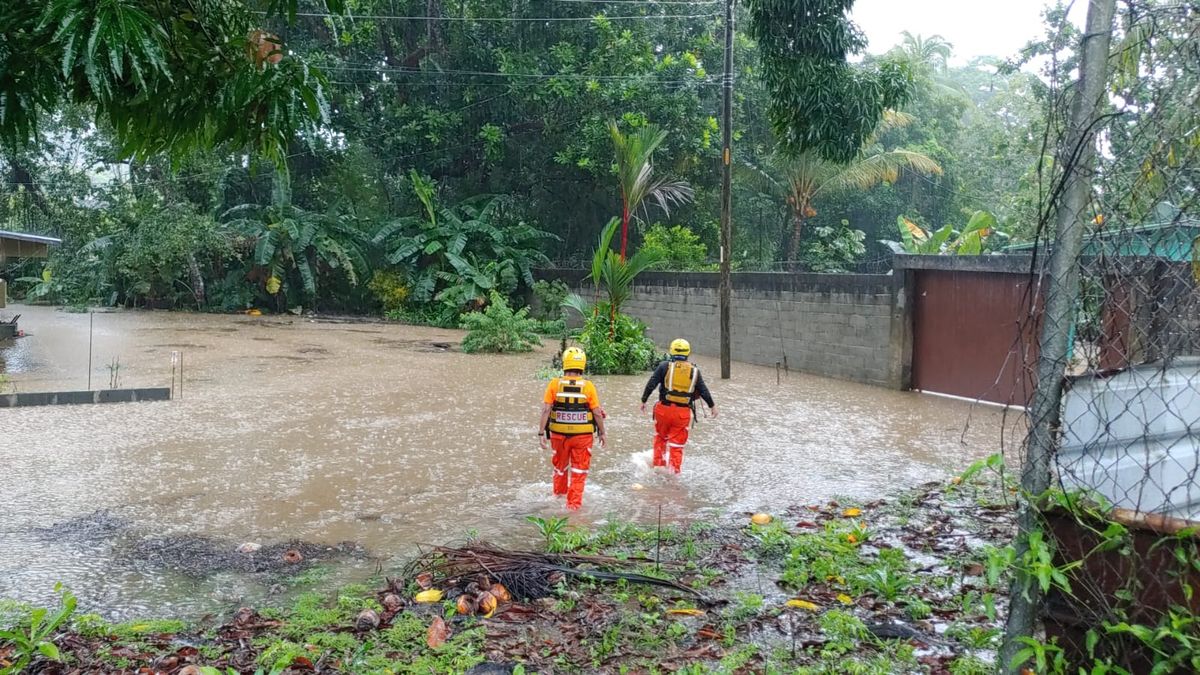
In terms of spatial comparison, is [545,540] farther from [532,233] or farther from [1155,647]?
[532,233]

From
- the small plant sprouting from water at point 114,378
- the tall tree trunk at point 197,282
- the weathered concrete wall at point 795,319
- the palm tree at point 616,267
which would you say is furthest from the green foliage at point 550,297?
the small plant sprouting from water at point 114,378

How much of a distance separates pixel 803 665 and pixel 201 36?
3802mm

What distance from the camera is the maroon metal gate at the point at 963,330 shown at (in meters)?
13.0

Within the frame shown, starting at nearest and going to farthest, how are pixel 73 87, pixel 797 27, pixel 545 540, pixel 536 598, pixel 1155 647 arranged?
pixel 1155 647, pixel 73 87, pixel 536 598, pixel 545 540, pixel 797 27

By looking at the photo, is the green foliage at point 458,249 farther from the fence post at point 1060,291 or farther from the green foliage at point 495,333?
the fence post at point 1060,291

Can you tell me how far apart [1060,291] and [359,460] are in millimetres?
7770

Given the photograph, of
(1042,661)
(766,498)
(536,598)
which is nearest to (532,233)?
(766,498)

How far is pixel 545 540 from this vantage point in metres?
6.51

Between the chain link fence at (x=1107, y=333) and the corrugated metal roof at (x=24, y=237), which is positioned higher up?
the corrugated metal roof at (x=24, y=237)

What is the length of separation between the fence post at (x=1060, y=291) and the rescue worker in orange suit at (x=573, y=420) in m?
4.82

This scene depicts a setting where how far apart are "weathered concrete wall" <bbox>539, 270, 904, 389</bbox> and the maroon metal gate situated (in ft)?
1.32

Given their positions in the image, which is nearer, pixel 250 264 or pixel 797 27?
pixel 797 27

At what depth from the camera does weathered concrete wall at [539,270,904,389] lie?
49.5ft

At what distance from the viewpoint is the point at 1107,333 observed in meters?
2.73
